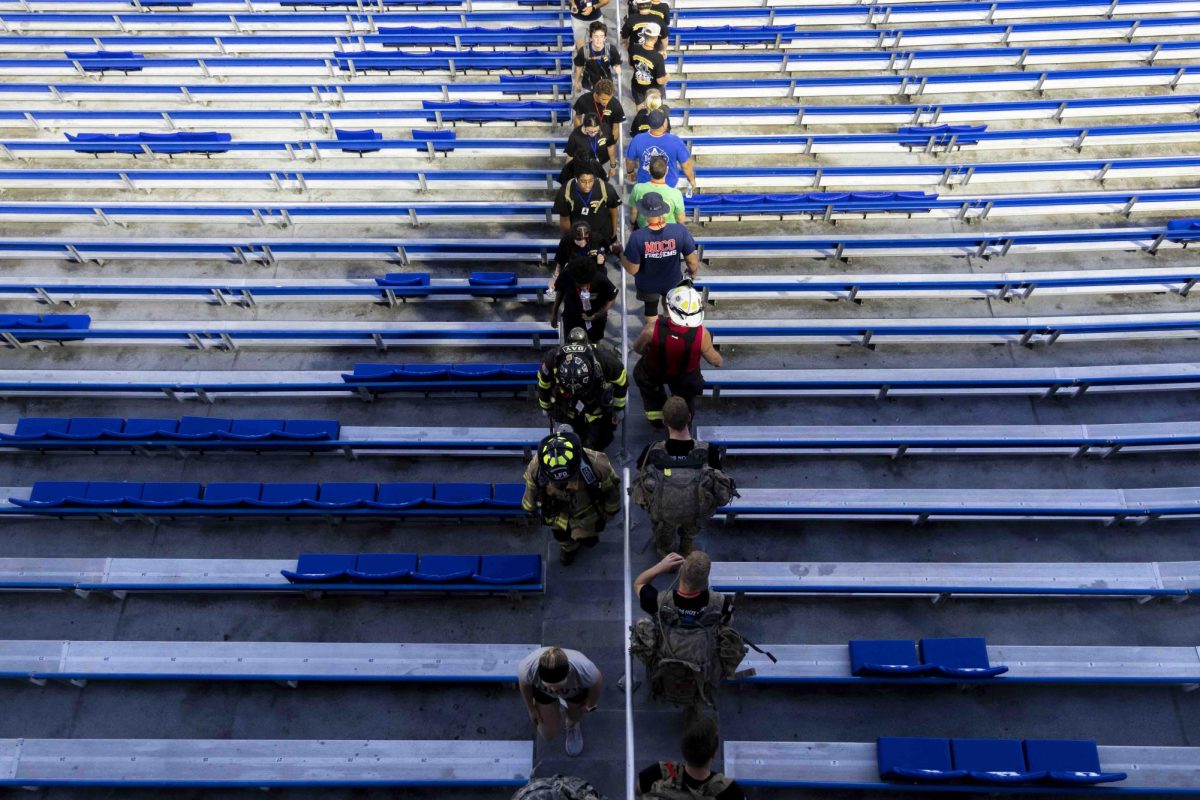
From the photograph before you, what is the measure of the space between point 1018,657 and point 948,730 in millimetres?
840

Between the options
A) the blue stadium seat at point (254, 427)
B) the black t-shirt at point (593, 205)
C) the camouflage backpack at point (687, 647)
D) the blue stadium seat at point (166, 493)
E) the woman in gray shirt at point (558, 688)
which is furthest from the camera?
the blue stadium seat at point (254, 427)

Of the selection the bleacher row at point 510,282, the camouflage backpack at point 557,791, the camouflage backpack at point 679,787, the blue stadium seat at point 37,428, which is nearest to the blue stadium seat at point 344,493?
the bleacher row at point 510,282

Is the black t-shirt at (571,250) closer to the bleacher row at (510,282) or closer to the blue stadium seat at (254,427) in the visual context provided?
the bleacher row at (510,282)

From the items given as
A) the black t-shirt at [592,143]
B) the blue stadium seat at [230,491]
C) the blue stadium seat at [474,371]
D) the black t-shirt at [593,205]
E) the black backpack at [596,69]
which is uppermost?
the black backpack at [596,69]

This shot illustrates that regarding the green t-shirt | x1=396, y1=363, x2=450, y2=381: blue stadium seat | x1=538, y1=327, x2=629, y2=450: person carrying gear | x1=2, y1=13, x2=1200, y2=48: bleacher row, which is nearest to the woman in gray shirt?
x1=538, y1=327, x2=629, y2=450: person carrying gear

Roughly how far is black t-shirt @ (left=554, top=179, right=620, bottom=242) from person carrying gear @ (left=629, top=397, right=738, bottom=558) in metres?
2.54

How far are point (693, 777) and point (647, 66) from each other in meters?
8.14

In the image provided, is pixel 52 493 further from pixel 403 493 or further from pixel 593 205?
pixel 593 205

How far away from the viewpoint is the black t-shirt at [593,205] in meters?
7.02

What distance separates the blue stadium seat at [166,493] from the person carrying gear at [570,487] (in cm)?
361

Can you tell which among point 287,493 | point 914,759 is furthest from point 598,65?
point 914,759

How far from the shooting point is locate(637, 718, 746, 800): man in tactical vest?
153 inches

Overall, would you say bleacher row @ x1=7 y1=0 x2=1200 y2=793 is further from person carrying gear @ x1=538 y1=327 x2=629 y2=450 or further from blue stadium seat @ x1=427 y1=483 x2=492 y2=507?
person carrying gear @ x1=538 y1=327 x2=629 y2=450

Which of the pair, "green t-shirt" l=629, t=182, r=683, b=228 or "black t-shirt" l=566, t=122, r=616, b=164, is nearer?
"green t-shirt" l=629, t=182, r=683, b=228
